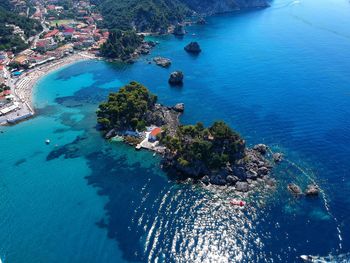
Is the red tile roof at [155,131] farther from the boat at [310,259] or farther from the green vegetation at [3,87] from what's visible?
the green vegetation at [3,87]

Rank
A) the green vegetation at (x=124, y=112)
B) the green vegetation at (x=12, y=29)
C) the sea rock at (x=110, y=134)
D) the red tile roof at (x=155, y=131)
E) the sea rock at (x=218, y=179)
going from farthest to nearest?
the green vegetation at (x=12, y=29)
the green vegetation at (x=124, y=112)
the sea rock at (x=110, y=134)
the red tile roof at (x=155, y=131)
the sea rock at (x=218, y=179)

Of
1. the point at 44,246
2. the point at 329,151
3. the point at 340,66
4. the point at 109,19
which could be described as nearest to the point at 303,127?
the point at 329,151

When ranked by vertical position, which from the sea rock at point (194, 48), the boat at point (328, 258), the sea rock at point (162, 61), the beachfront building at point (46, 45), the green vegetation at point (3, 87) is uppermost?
the boat at point (328, 258)

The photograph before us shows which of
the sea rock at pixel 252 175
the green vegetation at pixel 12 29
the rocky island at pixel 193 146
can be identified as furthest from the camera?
the green vegetation at pixel 12 29

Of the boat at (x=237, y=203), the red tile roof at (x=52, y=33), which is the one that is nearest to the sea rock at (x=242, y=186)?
the boat at (x=237, y=203)

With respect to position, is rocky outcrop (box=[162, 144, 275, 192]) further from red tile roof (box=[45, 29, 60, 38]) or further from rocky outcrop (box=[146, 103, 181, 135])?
red tile roof (box=[45, 29, 60, 38])

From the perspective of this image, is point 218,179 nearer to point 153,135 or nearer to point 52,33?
point 153,135

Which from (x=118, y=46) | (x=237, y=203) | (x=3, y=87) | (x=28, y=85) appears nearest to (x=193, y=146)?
(x=237, y=203)

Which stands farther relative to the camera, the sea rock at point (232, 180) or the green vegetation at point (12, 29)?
the green vegetation at point (12, 29)
